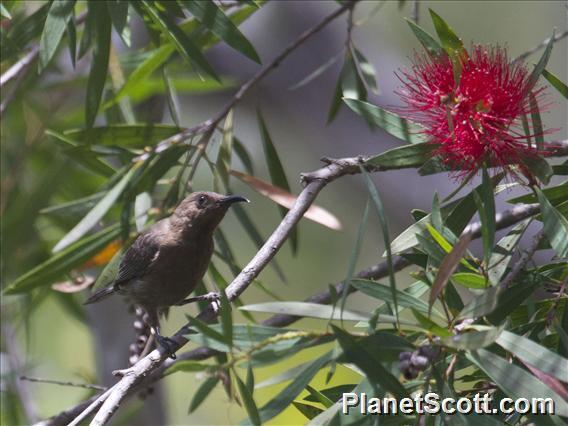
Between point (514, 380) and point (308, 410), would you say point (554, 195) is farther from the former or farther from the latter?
point (308, 410)

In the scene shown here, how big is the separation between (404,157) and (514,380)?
61cm

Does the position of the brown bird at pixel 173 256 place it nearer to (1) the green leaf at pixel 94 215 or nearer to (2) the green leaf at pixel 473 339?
(1) the green leaf at pixel 94 215

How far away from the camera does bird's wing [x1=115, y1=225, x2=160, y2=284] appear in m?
3.06

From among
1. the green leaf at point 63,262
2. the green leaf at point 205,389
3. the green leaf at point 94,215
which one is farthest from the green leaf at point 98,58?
the green leaf at point 205,389

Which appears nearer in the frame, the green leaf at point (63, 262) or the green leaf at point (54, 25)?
the green leaf at point (54, 25)

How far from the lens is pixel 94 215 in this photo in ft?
9.00

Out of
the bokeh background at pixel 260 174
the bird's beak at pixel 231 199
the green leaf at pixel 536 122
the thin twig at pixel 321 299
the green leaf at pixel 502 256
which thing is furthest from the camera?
the bokeh background at pixel 260 174

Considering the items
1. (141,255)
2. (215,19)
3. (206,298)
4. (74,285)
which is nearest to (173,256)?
(141,255)

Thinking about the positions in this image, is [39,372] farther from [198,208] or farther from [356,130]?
[198,208]

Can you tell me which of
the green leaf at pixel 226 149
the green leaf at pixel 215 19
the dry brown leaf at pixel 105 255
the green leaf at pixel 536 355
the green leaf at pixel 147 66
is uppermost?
the green leaf at pixel 215 19

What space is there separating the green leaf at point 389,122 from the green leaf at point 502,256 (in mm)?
286

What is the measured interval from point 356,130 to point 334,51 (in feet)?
1.64

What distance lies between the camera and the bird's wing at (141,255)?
306 centimetres

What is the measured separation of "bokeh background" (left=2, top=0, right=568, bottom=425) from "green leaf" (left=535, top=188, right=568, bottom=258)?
0.37 meters
